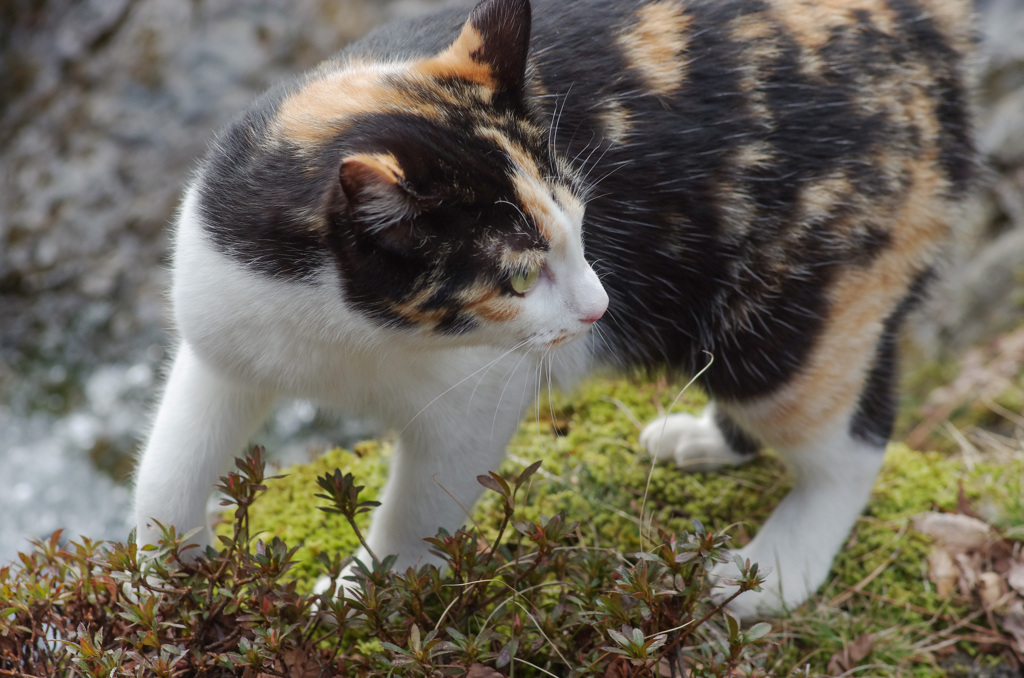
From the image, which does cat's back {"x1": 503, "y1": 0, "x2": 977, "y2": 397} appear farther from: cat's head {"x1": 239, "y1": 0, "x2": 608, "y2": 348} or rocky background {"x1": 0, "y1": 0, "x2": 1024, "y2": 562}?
rocky background {"x1": 0, "y1": 0, "x2": 1024, "y2": 562}

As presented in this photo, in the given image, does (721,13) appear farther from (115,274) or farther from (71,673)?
(115,274)

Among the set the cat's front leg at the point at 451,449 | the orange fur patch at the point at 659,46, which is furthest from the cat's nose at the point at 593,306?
the orange fur patch at the point at 659,46

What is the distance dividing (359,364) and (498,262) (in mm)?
404

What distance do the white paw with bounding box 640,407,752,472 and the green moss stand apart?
3 centimetres

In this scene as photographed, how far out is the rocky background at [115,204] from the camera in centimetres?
420

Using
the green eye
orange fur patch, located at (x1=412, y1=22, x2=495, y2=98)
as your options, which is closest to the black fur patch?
the green eye

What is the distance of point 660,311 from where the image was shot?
217cm

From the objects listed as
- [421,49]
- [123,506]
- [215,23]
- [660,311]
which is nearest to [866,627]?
[660,311]

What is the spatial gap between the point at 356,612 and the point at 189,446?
1.80ft

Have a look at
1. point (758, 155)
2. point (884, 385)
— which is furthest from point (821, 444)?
point (758, 155)

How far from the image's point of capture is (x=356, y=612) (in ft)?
5.72

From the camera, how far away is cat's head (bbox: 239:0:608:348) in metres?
1.42

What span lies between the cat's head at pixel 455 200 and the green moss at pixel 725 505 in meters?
0.67

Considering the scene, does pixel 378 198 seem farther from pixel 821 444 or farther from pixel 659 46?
pixel 821 444
